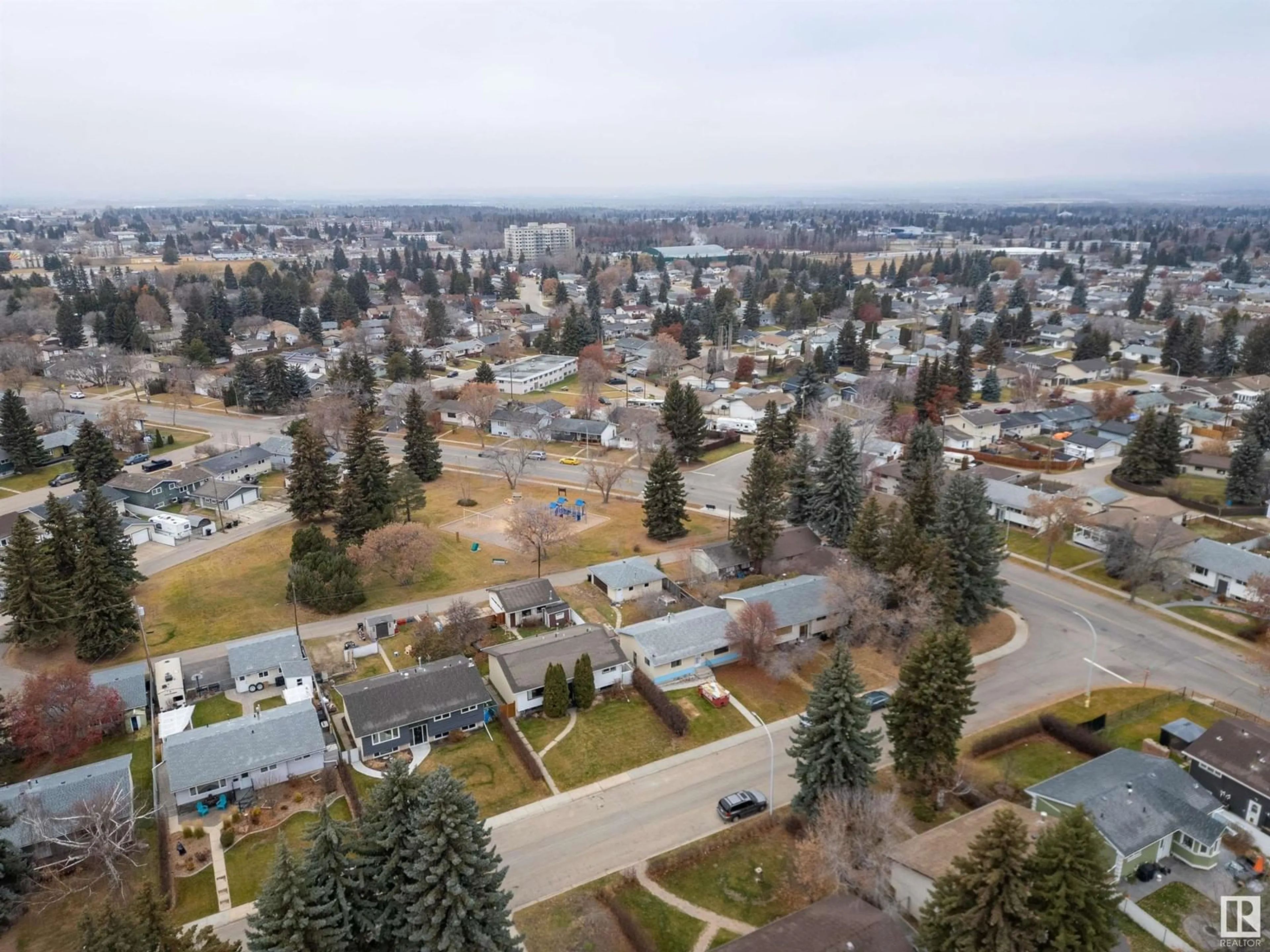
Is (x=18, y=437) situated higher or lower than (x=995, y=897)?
lower

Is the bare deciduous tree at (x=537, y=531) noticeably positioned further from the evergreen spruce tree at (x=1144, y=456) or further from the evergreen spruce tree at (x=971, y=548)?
the evergreen spruce tree at (x=1144, y=456)

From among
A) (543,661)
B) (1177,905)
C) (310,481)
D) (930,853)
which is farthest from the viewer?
(310,481)

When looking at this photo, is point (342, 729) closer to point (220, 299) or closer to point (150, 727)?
point (150, 727)

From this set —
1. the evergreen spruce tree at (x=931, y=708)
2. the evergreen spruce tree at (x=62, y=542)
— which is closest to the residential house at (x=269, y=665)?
the evergreen spruce tree at (x=62, y=542)

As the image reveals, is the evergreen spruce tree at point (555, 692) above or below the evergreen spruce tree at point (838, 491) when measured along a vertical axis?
below

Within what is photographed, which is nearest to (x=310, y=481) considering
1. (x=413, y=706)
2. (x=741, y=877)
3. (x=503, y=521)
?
(x=503, y=521)

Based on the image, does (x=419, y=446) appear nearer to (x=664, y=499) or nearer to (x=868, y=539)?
(x=664, y=499)

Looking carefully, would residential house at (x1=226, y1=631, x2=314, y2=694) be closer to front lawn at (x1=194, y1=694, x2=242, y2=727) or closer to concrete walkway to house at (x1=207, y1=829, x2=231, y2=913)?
front lawn at (x1=194, y1=694, x2=242, y2=727)
